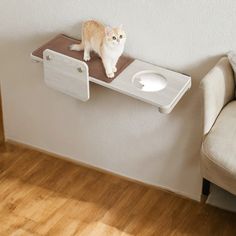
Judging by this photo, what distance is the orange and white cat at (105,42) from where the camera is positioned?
199 cm

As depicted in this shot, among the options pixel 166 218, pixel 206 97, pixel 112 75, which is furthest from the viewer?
pixel 166 218

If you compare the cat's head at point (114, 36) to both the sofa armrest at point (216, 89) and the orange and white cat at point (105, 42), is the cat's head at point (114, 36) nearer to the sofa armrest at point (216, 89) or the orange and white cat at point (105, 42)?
the orange and white cat at point (105, 42)

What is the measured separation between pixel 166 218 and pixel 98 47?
78 cm

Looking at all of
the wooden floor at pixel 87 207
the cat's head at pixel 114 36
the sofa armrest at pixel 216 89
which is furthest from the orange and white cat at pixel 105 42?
the wooden floor at pixel 87 207

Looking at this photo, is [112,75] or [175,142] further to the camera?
[175,142]

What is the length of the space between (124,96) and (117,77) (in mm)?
234

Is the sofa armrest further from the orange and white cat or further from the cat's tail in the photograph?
the cat's tail

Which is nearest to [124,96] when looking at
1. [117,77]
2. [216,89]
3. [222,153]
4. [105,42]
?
[117,77]

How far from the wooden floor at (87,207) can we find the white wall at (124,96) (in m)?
0.09

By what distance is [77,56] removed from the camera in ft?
7.00

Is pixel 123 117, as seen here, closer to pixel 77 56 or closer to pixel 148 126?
pixel 148 126

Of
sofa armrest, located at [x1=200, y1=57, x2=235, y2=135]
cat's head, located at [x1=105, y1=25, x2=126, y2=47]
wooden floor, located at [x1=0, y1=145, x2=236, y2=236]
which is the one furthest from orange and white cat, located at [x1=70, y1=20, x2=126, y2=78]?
wooden floor, located at [x1=0, y1=145, x2=236, y2=236]

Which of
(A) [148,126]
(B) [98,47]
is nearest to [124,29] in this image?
(B) [98,47]

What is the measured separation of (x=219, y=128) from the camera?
1932 mm
